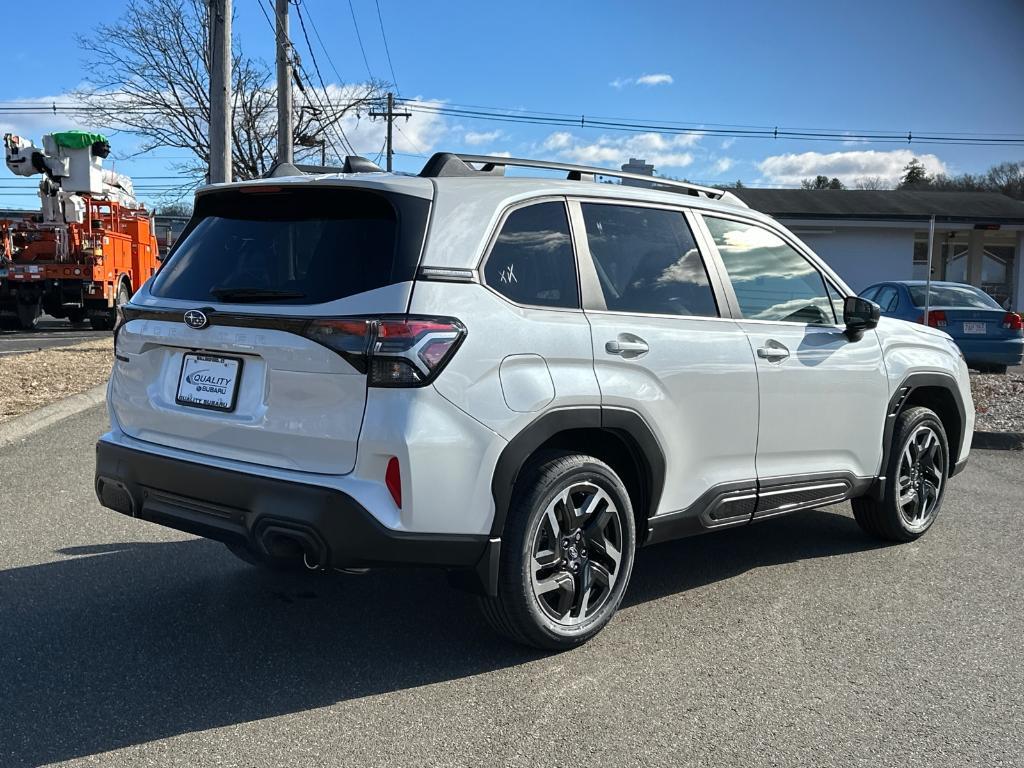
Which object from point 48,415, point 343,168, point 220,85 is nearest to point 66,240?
point 220,85

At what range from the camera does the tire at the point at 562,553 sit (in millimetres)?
3557

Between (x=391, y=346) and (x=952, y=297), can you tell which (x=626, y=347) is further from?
(x=952, y=297)

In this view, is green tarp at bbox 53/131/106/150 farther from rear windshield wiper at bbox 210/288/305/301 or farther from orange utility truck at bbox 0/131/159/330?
rear windshield wiper at bbox 210/288/305/301

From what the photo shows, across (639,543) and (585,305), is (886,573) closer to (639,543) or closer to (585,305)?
(639,543)

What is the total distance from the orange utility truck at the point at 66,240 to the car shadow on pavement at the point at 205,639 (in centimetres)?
1688

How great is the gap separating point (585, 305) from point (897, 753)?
1.94 meters

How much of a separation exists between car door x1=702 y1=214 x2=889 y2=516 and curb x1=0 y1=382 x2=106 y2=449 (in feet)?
19.9

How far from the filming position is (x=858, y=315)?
16.1 feet

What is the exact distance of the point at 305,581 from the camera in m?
4.61

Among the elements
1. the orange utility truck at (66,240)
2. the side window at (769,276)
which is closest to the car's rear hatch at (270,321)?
the side window at (769,276)

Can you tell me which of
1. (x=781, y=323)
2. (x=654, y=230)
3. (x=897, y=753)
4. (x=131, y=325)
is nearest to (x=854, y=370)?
(x=781, y=323)

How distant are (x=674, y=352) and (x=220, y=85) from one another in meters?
11.2

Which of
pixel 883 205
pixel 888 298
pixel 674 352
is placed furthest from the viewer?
pixel 883 205

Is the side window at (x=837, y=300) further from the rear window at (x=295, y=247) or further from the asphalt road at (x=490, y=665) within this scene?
the rear window at (x=295, y=247)
